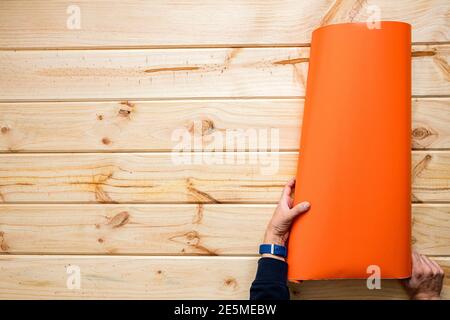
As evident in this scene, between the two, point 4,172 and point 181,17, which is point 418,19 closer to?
point 181,17

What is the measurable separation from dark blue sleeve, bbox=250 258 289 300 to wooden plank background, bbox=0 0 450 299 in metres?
0.11

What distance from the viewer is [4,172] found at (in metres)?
1.25

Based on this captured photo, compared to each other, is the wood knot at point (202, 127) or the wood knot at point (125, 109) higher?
the wood knot at point (125, 109)

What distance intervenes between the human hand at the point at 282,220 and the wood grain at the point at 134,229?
6cm

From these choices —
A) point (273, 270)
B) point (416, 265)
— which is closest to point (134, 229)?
point (273, 270)

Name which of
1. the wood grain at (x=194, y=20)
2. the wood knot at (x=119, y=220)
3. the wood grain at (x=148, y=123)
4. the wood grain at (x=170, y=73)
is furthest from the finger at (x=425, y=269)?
the wood knot at (x=119, y=220)

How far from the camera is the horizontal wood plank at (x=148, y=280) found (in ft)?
3.92

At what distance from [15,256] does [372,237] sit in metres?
0.91

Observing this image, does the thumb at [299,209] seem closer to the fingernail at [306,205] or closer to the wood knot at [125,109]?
the fingernail at [306,205]

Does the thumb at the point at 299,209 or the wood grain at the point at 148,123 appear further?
the wood grain at the point at 148,123

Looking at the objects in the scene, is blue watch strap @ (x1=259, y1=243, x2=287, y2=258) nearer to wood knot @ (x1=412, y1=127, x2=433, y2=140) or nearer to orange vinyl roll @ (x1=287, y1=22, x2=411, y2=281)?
orange vinyl roll @ (x1=287, y1=22, x2=411, y2=281)

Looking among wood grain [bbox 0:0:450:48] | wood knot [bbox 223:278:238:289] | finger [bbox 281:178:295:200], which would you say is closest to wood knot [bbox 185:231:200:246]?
wood knot [bbox 223:278:238:289]

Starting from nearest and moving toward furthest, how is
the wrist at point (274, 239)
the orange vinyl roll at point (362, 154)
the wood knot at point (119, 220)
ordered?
1. the orange vinyl roll at point (362, 154)
2. the wrist at point (274, 239)
3. the wood knot at point (119, 220)

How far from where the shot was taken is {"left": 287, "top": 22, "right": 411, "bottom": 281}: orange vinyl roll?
103 centimetres
